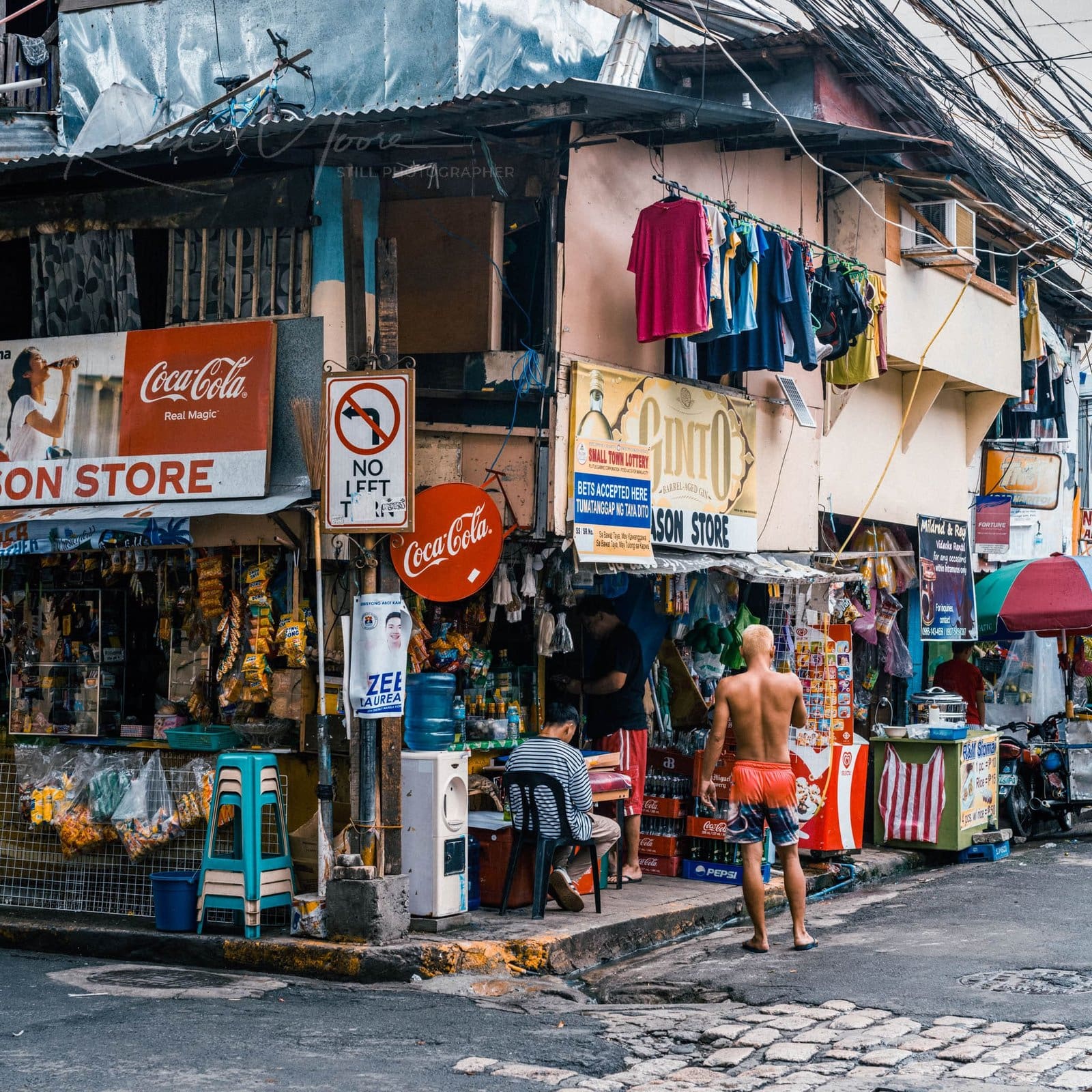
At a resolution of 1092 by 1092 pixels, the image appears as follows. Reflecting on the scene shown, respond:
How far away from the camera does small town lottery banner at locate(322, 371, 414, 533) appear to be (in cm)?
886

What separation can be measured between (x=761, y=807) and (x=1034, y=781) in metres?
7.22

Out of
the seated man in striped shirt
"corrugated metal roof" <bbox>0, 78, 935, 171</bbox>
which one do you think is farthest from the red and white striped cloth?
"corrugated metal roof" <bbox>0, 78, 935, 171</bbox>

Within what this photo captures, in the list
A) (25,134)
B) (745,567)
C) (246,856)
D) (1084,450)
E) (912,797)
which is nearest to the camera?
(246,856)

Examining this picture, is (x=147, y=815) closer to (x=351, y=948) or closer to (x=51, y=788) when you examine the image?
(x=51, y=788)

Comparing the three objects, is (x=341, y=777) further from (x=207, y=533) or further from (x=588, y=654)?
(x=588, y=654)

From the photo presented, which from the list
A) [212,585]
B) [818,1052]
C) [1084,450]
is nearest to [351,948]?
[212,585]

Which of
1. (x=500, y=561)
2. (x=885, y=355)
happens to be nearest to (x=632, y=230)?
(x=500, y=561)

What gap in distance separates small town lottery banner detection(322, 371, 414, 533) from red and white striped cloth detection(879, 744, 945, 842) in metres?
6.52

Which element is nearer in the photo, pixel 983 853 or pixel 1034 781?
pixel 983 853

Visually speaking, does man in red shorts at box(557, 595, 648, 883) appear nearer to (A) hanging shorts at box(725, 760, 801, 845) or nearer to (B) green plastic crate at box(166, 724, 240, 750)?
(A) hanging shorts at box(725, 760, 801, 845)

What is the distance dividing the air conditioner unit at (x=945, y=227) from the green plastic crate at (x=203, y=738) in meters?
8.62

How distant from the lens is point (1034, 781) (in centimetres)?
1555

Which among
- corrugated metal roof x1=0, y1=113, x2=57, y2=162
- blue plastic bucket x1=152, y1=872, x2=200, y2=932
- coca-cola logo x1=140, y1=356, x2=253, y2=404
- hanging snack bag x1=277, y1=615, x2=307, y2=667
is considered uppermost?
corrugated metal roof x1=0, y1=113, x2=57, y2=162

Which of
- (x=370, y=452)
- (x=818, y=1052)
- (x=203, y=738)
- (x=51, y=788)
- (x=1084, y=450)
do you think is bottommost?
(x=818, y=1052)
